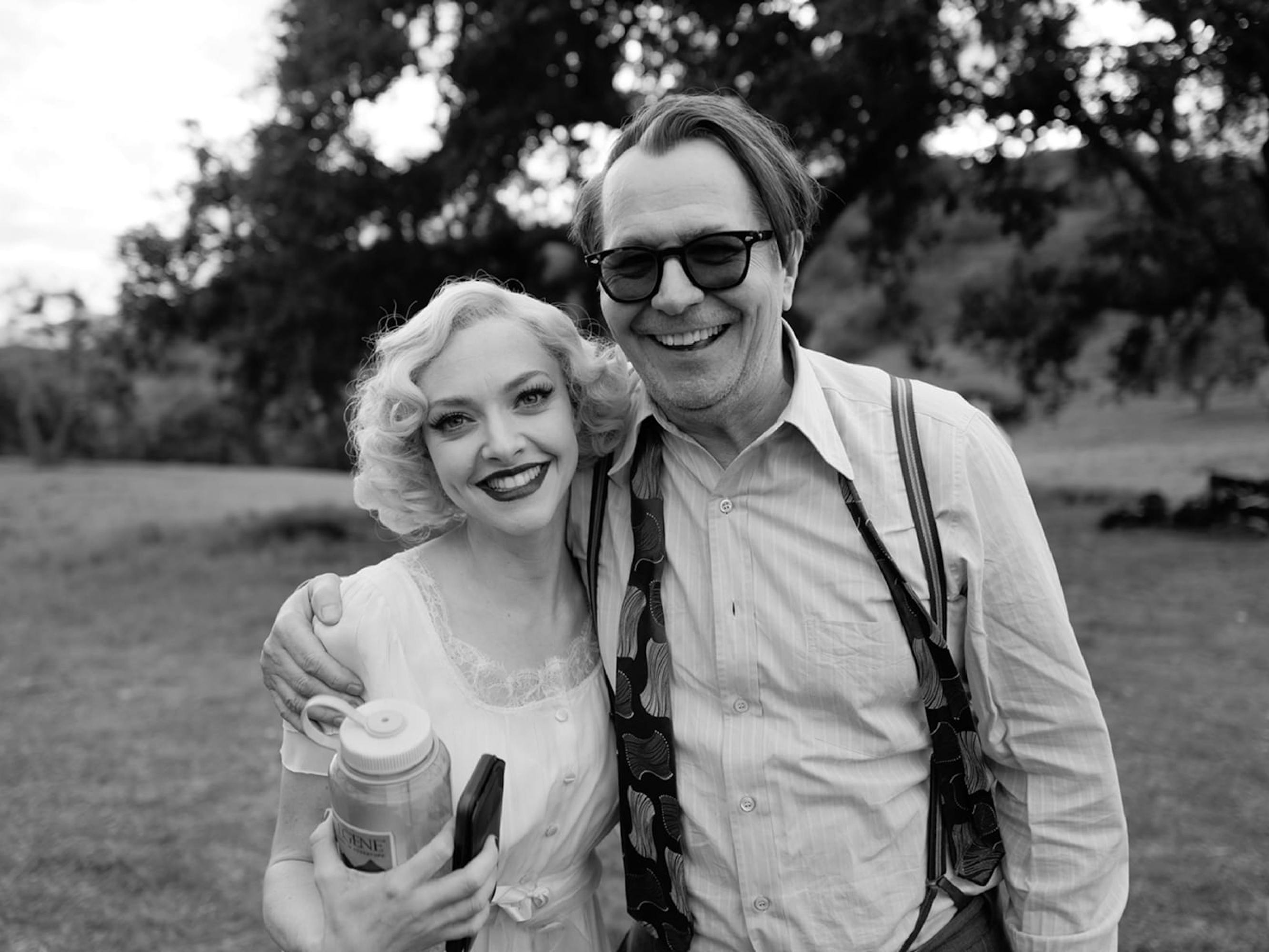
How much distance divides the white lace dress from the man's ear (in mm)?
943

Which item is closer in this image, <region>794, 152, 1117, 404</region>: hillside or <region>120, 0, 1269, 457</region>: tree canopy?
<region>120, 0, 1269, 457</region>: tree canopy

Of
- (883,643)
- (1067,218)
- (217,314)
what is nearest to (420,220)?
(217,314)

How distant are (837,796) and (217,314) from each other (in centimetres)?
1491

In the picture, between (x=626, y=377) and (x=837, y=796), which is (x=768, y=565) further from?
(x=626, y=377)

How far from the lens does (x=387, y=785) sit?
4.95 ft

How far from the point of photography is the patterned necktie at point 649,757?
1979 mm

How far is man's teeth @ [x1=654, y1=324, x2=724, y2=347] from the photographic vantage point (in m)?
2.07

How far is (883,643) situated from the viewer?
195 cm

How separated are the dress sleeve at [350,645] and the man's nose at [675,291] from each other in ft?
2.83

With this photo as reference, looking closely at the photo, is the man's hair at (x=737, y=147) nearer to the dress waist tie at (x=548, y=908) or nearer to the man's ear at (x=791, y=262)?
the man's ear at (x=791, y=262)

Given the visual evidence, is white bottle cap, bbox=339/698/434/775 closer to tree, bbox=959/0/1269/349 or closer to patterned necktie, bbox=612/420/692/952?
patterned necktie, bbox=612/420/692/952

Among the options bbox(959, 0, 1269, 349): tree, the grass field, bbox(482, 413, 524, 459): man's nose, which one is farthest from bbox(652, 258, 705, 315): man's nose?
bbox(959, 0, 1269, 349): tree

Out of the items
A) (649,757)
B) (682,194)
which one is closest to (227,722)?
(649,757)

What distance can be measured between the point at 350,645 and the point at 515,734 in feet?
1.27
